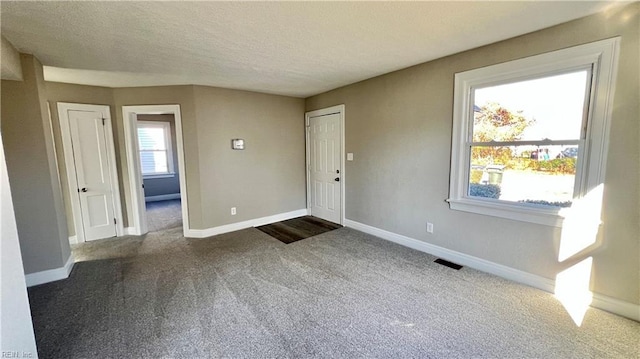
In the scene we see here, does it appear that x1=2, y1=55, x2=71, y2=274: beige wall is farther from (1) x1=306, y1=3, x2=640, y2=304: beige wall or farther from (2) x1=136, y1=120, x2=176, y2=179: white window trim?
(2) x1=136, y1=120, x2=176, y2=179: white window trim

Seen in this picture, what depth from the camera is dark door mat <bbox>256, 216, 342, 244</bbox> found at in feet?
13.2

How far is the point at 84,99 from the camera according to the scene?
3.75 m

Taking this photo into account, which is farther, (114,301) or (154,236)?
(154,236)

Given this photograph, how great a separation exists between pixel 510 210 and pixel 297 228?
3.00 metres

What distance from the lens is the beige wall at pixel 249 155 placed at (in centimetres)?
403

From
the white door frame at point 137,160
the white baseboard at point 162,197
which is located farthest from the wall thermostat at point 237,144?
the white baseboard at point 162,197

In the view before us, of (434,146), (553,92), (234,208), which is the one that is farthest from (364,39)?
(234,208)

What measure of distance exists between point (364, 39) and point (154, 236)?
13.7 feet

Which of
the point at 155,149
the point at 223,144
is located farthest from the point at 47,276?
the point at 155,149

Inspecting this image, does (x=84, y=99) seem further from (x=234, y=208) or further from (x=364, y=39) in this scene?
(x=364, y=39)

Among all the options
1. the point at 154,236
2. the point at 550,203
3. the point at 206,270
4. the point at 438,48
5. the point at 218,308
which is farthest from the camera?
the point at 154,236

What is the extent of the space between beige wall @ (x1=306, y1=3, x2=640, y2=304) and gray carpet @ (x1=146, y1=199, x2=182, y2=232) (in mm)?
3367

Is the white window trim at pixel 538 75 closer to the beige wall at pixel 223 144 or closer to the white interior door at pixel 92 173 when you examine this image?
the beige wall at pixel 223 144

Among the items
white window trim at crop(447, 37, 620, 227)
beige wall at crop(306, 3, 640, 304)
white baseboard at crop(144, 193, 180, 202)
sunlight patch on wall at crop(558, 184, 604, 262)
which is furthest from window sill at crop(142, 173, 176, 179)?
sunlight patch on wall at crop(558, 184, 604, 262)
